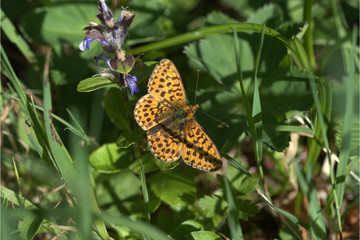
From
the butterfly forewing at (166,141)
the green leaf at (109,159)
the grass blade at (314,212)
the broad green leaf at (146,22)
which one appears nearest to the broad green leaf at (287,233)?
the grass blade at (314,212)

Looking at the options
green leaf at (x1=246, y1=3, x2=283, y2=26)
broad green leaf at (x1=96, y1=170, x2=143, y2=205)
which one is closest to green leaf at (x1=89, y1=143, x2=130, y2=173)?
broad green leaf at (x1=96, y1=170, x2=143, y2=205)

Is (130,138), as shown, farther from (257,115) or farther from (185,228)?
(257,115)

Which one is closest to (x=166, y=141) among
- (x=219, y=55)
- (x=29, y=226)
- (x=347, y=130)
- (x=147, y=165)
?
(x=147, y=165)

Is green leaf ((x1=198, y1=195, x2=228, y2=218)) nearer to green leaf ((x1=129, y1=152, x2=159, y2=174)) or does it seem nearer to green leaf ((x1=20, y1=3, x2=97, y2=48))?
green leaf ((x1=129, y1=152, x2=159, y2=174))

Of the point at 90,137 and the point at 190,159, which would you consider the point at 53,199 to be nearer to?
the point at 90,137

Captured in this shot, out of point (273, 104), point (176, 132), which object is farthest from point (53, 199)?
point (273, 104)

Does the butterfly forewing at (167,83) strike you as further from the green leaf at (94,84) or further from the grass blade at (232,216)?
the grass blade at (232,216)
